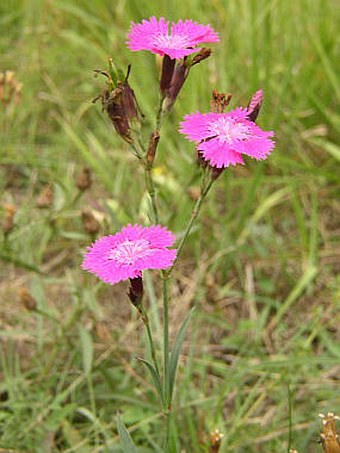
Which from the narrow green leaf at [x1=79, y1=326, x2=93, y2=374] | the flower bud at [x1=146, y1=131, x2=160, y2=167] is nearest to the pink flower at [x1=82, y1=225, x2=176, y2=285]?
the flower bud at [x1=146, y1=131, x2=160, y2=167]

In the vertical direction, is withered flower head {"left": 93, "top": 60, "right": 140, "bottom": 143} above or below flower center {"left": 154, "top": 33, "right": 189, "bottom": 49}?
below

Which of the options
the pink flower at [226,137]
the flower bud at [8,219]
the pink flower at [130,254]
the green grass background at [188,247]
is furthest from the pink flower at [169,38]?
the flower bud at [8,219]

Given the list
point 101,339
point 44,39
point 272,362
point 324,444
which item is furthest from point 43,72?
point 324,444

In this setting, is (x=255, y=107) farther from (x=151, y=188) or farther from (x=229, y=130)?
(x=151, y=188)

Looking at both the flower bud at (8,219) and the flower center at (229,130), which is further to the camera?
the flower bud at (8,219)

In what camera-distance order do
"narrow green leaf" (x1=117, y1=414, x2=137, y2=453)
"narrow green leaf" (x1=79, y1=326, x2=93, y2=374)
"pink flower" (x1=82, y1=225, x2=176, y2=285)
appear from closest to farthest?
"pink flower" (x1=82, y1=225, x2=176, y2=285) < "narrow green leaf" (x1=117, y1=414, x2=137, y2=453) < "narrow green leaf" (x1=79, y1=326, x2=93, y2=374)

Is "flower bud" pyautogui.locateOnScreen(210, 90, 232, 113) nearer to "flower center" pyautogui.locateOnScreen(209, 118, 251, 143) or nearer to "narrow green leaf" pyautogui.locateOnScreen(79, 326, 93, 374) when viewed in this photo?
"flower center" pyautogui.locateOnScreen(209, 118, 251, 143)

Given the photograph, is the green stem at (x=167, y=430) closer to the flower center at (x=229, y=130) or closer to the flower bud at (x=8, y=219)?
the flower center at (x=229, y=130)
